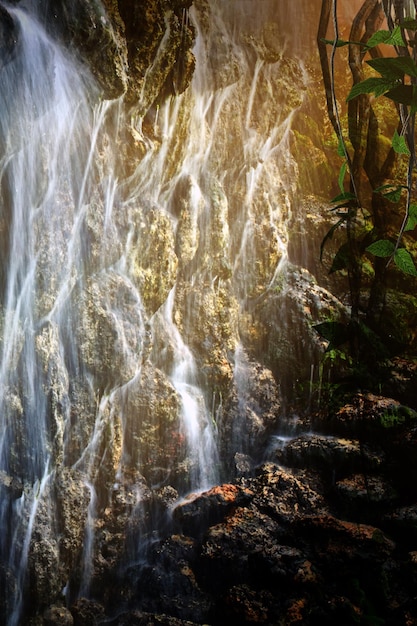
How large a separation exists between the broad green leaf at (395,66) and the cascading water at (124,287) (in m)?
2.22

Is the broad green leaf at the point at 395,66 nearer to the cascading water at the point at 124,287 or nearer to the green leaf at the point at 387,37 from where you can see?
the green leaf at the point at 387,37

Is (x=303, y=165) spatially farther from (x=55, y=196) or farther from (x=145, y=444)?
(x=145, y=444)

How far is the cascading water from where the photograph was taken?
9.04 ft

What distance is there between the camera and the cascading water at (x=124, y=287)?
2.76 meters

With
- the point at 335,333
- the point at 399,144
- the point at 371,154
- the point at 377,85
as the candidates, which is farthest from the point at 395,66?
the point at 371,154

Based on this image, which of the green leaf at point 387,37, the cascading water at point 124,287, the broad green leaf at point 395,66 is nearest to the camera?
the broad green leaf at point 395,66

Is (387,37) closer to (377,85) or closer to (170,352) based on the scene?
(377,85)

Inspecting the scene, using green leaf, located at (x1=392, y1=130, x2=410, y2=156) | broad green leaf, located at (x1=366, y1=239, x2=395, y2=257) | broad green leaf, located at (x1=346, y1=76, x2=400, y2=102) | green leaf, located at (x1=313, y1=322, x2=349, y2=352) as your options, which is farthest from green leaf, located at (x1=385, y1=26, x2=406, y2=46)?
green leaf, located at (x1=313, y1=322, x2=349, y2=352)

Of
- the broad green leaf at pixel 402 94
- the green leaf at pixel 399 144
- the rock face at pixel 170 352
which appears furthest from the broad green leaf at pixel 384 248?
the rock face at pixel 170 352

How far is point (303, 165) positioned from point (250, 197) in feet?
1.97

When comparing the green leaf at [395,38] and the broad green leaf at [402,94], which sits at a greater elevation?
the green leaf at [395,38]

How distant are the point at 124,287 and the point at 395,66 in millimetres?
2415

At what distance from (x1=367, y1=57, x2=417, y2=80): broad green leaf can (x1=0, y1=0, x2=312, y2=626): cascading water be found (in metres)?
2.22

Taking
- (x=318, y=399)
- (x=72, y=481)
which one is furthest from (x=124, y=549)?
(x=318, y=399)
